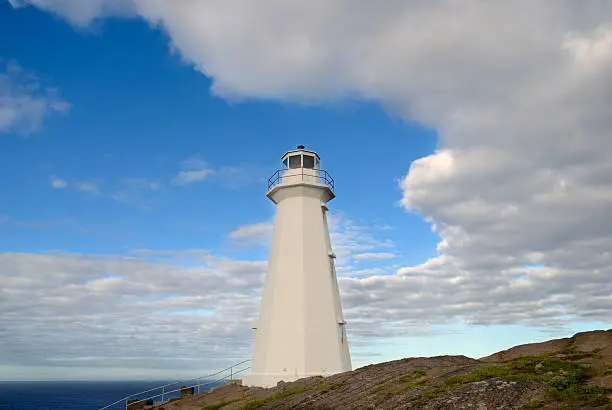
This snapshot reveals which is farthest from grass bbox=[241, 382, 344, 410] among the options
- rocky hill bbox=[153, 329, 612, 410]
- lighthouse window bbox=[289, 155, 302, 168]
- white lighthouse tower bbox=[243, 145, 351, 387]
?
lighthouse window bbox=[289, 155, 302, 168]

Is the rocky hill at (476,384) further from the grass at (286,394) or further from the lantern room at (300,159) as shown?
the lantern room at (300,159)

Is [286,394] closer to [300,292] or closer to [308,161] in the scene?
[300,292]

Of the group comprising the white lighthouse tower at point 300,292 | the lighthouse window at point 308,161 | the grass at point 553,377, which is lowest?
the grass at point 553,377

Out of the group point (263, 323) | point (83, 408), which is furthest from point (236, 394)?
point (83, 408)

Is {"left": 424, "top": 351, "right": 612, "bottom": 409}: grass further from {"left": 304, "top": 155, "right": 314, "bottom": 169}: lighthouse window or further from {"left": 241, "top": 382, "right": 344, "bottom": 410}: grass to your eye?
{"left": 304, "top": 155, "right": 314, "bottom": 169}: lighthouse window

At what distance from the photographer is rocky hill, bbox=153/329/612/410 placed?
15.1 metres

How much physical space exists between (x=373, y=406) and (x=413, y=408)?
1.80 metres

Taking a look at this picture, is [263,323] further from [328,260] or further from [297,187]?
[297,187]

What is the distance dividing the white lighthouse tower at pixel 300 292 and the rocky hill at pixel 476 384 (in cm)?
235

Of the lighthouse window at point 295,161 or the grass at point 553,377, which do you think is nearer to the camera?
the grass at point 553,377

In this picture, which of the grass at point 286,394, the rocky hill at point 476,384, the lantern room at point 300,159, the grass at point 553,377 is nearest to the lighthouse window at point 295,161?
the lantern room at point 300,159

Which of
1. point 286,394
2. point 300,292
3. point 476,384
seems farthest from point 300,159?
point 476,384

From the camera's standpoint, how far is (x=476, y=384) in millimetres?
16734

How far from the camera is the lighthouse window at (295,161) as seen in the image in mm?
32750
